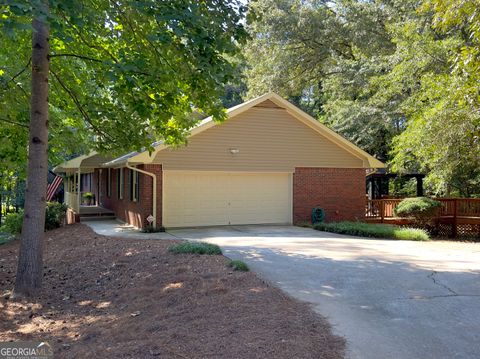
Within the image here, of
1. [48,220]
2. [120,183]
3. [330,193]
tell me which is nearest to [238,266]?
[330,193]

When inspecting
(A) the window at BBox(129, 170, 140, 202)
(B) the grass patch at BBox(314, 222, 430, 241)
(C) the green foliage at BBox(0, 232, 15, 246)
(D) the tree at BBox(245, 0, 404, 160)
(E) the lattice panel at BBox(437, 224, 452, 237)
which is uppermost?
(D) the tree at BBox(245, 0, 404, 160)

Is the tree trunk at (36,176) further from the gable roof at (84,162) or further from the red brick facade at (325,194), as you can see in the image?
the gable roof at (84,162)

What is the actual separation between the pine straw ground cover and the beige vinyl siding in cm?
600

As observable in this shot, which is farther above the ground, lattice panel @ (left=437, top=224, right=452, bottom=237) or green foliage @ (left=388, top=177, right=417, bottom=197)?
green foliage @ (left=388, top=177, right=417, bottom=197)

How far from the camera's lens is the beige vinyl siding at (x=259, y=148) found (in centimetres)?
1602

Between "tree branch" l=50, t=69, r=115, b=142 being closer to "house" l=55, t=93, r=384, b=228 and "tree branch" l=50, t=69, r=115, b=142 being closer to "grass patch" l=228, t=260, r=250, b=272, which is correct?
"grass patch" l=228, t=260, r=250, b=272

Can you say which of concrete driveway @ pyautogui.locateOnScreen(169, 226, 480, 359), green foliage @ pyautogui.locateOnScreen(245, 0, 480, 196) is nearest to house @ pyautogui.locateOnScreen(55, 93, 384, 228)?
green foliage @ pyautogui.locateOnScreen(245, 0, 480, 196)

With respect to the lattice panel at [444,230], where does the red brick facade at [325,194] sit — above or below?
above

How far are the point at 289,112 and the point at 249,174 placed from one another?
9.70 feet

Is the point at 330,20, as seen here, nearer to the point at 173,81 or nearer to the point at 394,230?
the point at 394,230

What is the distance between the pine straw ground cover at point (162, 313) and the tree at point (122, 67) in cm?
122

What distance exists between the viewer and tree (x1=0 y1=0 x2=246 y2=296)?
7145mm

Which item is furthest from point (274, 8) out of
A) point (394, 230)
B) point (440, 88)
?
point (394, 230)

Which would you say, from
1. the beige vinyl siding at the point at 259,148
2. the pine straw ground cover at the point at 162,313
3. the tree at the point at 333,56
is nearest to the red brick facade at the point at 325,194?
the beige vinyl siding at the point at 259,148
